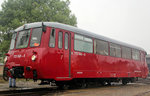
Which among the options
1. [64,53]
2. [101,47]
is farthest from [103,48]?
[64,53]

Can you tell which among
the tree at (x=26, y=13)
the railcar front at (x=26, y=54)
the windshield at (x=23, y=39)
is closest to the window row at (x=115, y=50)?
the railcar front at (x=26, y=54)

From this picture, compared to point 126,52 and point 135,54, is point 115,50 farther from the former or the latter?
point 135,54

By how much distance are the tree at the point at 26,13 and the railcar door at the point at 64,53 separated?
15133 mm

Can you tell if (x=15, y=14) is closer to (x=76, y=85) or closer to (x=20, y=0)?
(x=20, y=0)

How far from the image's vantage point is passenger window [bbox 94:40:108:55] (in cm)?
1252

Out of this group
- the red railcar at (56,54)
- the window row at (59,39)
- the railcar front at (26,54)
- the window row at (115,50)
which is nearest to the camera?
the railcar front at (26,54)

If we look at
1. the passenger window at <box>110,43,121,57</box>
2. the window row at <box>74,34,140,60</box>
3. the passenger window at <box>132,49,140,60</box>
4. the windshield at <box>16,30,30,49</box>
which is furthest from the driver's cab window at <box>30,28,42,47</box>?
the passenger window at <box>132,49,140,60</box>

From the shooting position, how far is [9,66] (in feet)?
33.0

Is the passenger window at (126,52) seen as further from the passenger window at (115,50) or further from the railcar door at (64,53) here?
the railcar door at (64,53)

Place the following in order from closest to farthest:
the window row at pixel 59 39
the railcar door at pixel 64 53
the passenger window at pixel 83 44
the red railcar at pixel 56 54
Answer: the red railcar at pixel 56 54, the window row at pixel 59 39, the railcar door at pixel 64 53, the passenger window at pixel 83 44

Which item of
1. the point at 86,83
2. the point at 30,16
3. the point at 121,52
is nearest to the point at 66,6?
the point at 30,16

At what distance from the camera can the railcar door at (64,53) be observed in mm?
9826

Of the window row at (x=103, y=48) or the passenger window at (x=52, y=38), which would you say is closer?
the passenger window at (x=52, y=38)

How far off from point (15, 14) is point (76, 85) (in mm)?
17109
